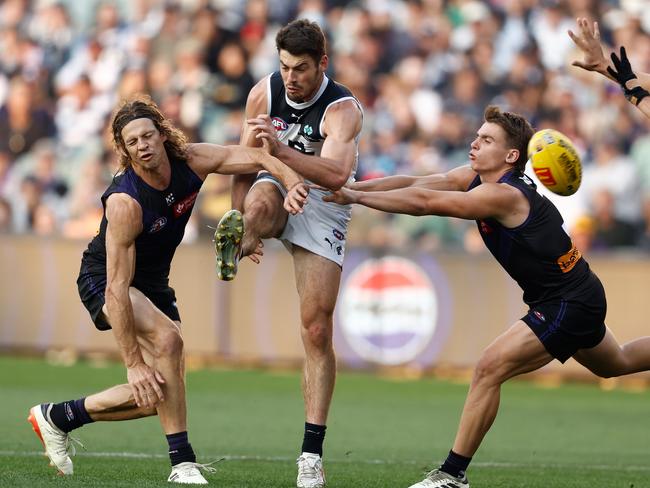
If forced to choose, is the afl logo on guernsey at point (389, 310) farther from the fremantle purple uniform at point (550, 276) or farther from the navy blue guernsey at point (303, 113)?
the fremantle purple uniform at point (550, 276)

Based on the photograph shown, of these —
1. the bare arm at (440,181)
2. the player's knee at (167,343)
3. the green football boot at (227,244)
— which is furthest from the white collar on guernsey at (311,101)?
the player's knee at (167,343)

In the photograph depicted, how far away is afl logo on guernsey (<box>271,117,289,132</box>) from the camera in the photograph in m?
8.75

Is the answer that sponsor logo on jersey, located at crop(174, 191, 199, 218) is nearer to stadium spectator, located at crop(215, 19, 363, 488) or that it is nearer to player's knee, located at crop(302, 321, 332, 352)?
stadium spectator, located at crop(215, 19, 363, 488)

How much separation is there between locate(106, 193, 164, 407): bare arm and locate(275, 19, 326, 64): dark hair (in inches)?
57.6

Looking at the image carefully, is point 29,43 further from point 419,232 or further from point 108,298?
point 108,298

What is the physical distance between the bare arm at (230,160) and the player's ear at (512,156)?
4.89 feet

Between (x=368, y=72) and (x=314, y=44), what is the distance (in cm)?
1106

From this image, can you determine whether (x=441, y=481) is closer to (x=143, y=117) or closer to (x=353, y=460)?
(x=353, y=460)

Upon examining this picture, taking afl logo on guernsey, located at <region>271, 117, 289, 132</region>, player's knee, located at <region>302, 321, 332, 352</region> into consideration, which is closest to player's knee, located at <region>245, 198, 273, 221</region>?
afl logo on guernsey, located at <region>271, 117, 289, 132</region>

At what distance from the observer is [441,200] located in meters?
7.80

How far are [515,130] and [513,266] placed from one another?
88cm

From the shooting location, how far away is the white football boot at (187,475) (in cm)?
773

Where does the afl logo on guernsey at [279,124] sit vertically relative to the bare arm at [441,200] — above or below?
above


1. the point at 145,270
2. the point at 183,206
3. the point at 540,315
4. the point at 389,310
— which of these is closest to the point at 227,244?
the point at 183,206
